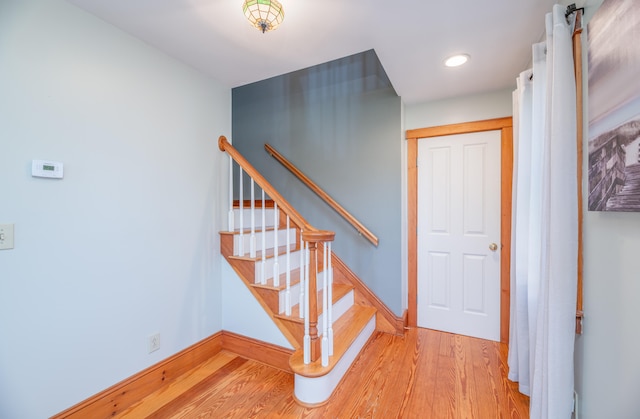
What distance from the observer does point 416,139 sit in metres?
2.61

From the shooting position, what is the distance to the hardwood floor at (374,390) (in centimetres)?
156

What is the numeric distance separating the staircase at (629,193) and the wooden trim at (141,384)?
8.05 ft

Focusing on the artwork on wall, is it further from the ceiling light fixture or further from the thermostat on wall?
the thermostat on wall

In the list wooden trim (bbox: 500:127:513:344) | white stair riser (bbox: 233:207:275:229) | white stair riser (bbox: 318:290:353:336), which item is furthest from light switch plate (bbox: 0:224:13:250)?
wooden trim (bbox: 500:127:513:344)

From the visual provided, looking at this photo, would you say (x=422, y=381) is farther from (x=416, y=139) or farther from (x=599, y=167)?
(x=416, y=139)

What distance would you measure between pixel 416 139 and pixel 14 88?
272 centimetres

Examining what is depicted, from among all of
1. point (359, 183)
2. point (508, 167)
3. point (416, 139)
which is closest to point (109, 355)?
point (359, 183)

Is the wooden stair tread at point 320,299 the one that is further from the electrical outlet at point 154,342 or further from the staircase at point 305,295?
the electrical outlet at point 154,342

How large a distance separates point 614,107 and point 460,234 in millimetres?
1753

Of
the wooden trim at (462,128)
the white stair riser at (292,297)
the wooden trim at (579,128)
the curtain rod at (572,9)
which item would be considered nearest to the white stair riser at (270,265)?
the white stair riser at (292,297)

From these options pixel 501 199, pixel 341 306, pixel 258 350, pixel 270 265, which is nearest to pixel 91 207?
pixel 270 265

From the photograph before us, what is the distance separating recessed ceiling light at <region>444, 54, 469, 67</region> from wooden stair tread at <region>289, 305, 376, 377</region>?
6.86 ft

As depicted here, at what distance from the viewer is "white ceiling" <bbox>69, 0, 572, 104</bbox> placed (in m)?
1.40

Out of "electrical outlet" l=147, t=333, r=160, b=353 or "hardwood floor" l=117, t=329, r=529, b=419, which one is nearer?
"hardwood floor" l=117, t=329, r=529, b=419
